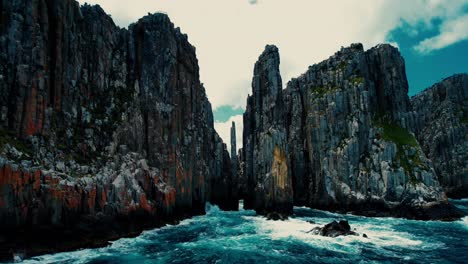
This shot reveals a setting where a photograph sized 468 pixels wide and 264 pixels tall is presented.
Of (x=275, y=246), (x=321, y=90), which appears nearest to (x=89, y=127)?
(x=275, y=246)

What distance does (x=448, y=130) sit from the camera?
135250 mm

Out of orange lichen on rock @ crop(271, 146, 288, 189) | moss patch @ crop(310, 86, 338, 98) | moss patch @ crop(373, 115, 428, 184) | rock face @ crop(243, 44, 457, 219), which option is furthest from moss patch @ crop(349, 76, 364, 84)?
orange lichen on rock @ crop(271, 146, 288, 189)

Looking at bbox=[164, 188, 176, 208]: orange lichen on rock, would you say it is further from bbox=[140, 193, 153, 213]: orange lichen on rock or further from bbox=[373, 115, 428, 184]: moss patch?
bbox=[373, 115, 428, 184]: moss patch

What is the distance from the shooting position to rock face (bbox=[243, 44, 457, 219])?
7956cm

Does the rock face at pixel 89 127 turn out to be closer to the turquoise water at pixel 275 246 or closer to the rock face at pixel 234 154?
the turquoise water at pixel 275 246

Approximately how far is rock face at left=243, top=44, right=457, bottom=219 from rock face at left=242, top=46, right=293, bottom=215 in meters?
0.56

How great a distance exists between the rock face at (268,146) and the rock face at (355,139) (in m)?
0.56

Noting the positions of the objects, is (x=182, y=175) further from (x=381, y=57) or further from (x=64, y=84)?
(x=381, y=57)

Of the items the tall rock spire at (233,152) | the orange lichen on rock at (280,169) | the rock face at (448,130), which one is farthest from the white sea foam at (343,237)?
the rock face at (448,130)

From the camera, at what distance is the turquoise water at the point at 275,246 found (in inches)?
1431

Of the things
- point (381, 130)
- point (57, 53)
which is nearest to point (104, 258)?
point (57, 53)

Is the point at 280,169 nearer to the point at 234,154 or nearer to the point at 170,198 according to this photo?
the point at 170,198

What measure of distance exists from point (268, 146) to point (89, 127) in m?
46.7

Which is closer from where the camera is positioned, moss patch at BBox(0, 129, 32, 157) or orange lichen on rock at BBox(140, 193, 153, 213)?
moss patch at BBox(0, 129, 32, 157)
